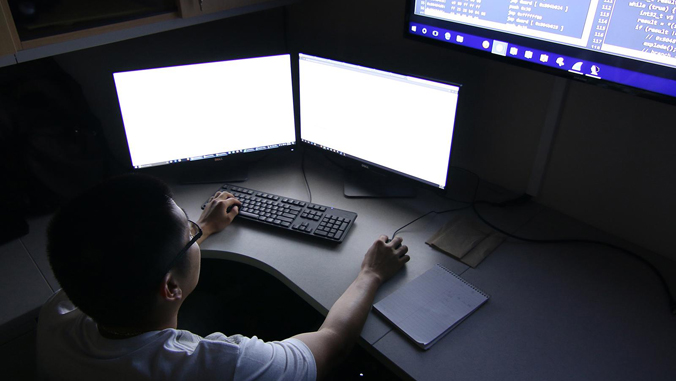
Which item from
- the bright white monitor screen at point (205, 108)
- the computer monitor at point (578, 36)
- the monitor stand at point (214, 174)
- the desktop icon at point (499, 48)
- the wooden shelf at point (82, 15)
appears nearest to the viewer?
the computer monitor at point (578, 36)

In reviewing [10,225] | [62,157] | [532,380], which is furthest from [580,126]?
[10,225]

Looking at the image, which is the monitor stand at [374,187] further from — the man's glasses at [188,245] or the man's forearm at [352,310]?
the man's glasses at [188,245]

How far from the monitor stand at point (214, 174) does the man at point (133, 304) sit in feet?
2.20

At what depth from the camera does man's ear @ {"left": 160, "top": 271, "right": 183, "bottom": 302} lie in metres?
0.90

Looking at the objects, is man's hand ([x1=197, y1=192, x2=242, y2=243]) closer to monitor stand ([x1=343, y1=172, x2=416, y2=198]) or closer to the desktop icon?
monitor stand ([x1=343, y1=172, x2=416, y2=198])

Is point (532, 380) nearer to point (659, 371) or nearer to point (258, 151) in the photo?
point (659, 371)

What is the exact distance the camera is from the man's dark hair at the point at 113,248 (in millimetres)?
828

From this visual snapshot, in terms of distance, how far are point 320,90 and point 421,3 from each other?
40 centimetres

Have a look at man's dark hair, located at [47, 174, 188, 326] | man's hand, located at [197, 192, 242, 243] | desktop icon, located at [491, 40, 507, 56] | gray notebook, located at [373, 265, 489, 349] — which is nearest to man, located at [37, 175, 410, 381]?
man's dark hair, located at [47, 174, 188, 326]

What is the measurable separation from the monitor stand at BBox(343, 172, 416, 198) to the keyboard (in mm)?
142

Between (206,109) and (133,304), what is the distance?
81cm

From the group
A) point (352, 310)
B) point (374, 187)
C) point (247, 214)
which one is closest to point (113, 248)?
point (352, 310)

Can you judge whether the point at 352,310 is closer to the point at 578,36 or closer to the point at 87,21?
the point at 578,36

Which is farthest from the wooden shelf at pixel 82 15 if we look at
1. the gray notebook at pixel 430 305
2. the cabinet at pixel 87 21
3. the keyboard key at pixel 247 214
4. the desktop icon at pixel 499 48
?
the gray notebook at pixel 430 305
